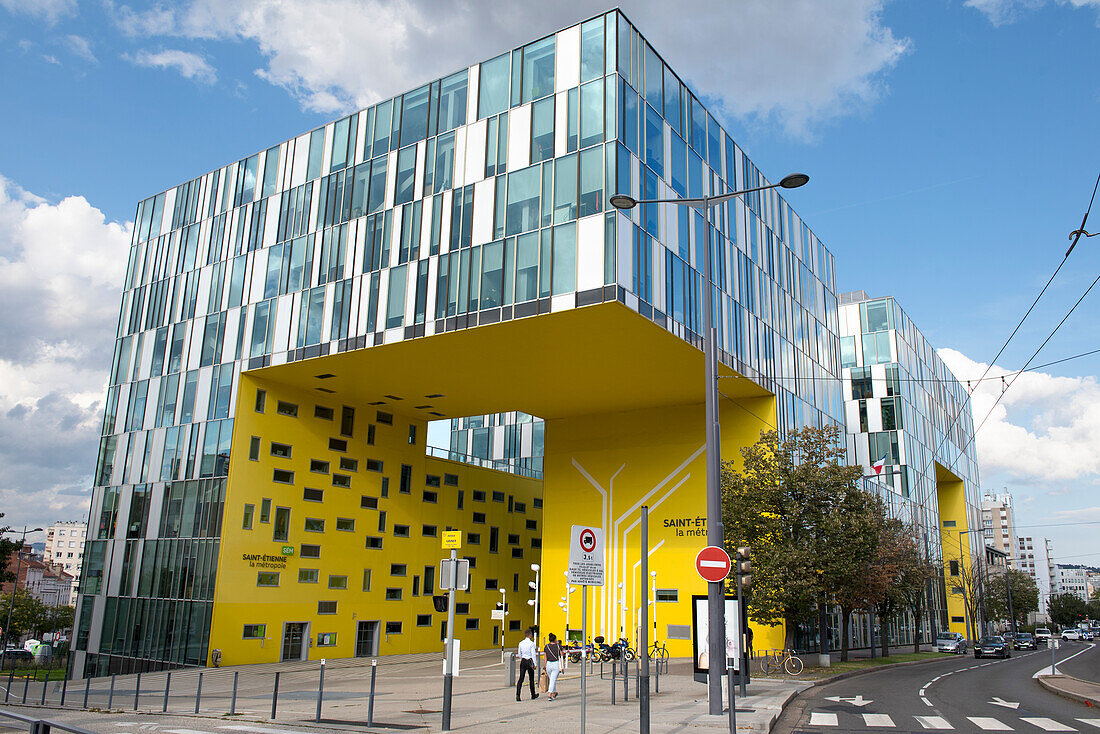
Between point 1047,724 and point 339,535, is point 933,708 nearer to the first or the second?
point 1047,724

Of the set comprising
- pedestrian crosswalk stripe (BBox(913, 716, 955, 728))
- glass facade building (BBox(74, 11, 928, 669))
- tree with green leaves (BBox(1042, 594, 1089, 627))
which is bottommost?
tree with green leaves (BBox(1042, 594, 1089, 627))

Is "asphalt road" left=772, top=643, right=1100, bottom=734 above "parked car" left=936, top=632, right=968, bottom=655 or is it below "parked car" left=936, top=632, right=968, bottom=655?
above

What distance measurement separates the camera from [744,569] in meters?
15.0

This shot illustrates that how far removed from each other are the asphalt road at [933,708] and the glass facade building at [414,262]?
1329 centimetres

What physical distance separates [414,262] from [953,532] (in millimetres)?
62462

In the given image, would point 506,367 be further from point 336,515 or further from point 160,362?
point 160,362

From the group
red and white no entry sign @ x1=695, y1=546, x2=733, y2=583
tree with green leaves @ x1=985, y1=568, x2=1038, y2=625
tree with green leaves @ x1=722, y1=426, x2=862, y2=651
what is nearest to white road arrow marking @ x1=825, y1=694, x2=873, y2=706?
tree with green leaves @ x1=722, y1=426, x2=862, y2=651

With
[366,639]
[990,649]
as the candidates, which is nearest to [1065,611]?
[990,649]

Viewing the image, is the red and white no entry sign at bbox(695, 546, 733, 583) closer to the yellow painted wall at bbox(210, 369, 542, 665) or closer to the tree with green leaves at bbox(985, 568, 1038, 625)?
the yellow painted wall at bbox(210, 369, 542, 665)

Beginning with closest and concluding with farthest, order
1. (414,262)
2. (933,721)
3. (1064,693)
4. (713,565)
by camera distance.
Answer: (713,565), (933,721), (1064,693), (414,262)

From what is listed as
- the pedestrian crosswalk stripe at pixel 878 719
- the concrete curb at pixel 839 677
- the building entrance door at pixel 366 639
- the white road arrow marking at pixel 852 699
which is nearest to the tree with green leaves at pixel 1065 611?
the concrete curb at pixel 839 677

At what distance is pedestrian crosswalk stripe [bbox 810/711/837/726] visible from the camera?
Answer: 1532cm

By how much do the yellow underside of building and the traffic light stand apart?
14188 mm

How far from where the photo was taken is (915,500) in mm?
61938
